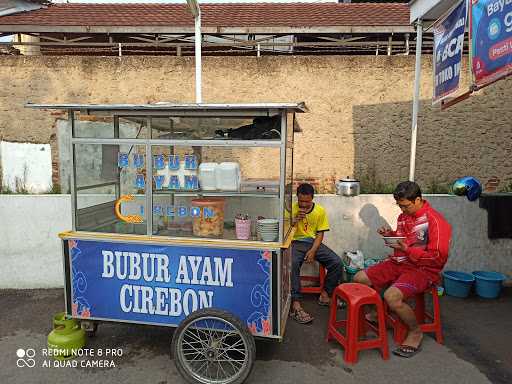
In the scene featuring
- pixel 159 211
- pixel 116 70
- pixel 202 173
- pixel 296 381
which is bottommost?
pixel 296 381

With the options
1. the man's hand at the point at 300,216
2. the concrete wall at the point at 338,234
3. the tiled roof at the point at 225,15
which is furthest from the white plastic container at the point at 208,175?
the tiled roof at the point at 225,15

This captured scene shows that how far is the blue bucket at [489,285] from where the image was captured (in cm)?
447

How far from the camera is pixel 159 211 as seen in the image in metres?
3.22

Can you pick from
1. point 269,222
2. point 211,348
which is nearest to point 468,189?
point 269,222

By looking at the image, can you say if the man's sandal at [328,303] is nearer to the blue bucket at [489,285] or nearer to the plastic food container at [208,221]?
the blue bucket at [489,285]

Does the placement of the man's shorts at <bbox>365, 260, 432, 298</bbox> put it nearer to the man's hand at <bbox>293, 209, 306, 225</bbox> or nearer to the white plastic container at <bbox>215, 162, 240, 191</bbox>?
the man's hand at <bbox>293, 209, 306, 225</bbox>

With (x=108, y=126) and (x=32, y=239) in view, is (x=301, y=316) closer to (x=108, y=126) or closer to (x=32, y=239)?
(x=108, y=126)

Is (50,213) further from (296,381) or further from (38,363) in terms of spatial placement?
(296,381)

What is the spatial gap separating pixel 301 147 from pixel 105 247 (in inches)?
179

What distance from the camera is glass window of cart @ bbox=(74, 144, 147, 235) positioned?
330 centimetres

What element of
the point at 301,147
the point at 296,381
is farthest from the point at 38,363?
the point at 301,147

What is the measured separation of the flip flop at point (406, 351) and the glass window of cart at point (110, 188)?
2356 millimetres

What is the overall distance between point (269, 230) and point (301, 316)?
131 centimetres

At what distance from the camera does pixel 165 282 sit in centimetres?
306
